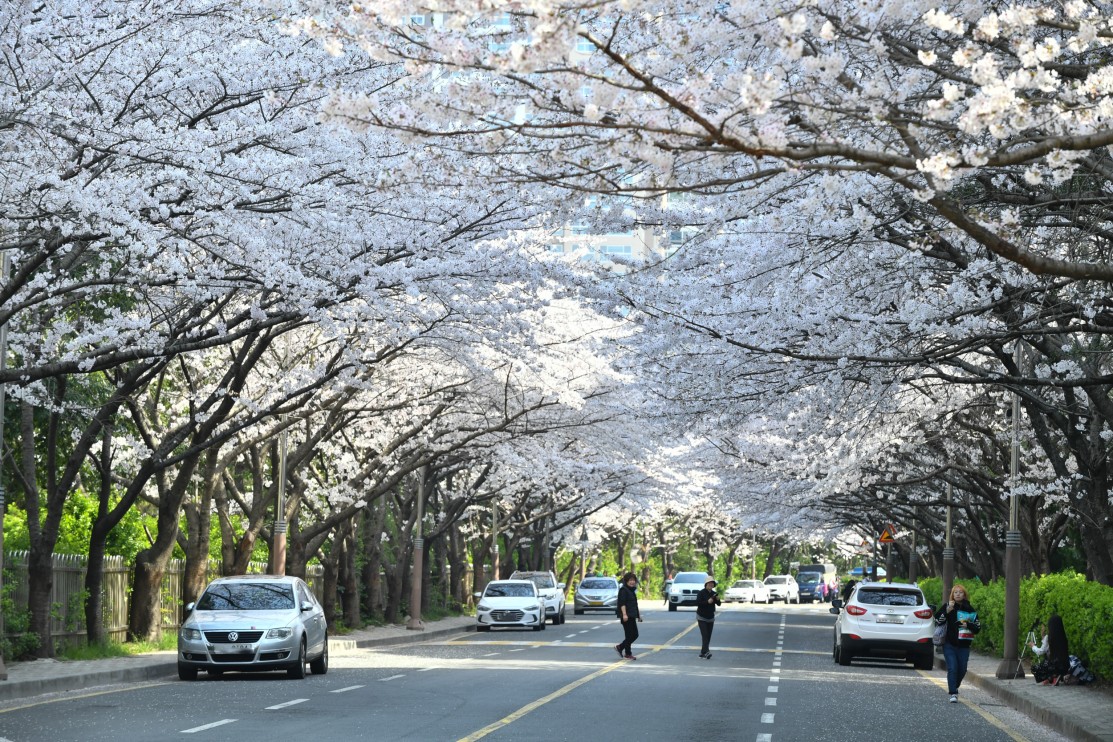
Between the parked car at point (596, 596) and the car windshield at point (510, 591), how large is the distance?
1978 cm

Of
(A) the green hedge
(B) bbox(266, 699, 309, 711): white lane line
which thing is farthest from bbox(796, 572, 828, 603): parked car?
(B) bbox(266, 699, 309, 711): white lane line

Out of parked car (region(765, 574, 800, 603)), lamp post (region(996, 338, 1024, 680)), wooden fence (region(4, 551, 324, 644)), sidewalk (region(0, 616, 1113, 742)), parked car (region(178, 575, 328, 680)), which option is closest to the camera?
sidewalk (region(0, 616, 1113, 742))

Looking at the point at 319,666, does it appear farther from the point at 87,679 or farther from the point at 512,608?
the point at 512,608

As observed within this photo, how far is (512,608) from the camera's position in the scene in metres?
42.3

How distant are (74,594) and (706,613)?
1193cm

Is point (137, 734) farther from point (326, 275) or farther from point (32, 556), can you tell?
point (32, 556)

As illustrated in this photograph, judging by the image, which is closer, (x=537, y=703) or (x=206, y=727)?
(x=206, y=727)

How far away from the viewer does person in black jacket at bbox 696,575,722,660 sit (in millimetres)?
28953

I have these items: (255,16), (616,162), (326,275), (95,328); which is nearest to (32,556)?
(95,328)

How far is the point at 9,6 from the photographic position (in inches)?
539

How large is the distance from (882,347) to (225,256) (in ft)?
25.4

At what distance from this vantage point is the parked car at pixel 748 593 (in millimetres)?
83938

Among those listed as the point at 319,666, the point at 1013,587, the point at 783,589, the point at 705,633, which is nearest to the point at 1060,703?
the point at 1013,587

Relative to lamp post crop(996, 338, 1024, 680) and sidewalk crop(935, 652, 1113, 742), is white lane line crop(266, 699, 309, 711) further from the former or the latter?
lamp post crop(996, 338, 1024, 680)
